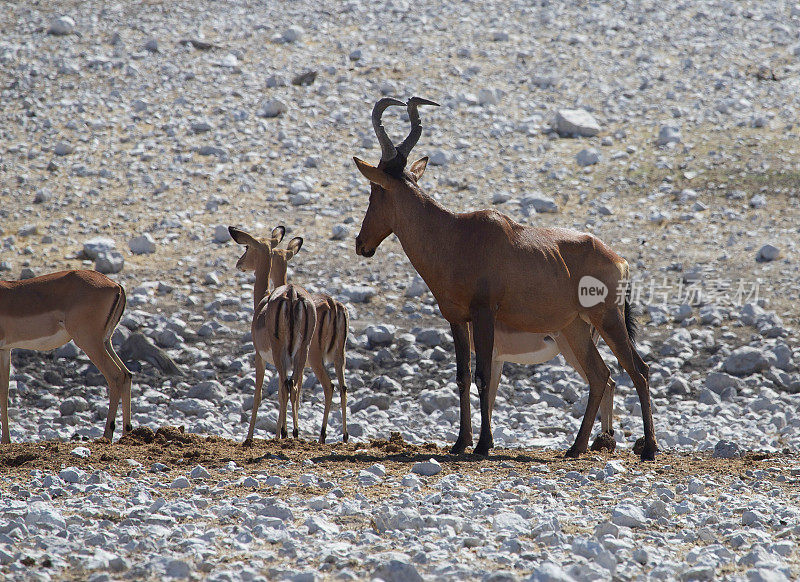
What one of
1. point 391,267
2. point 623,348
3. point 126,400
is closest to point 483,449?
point 623,348

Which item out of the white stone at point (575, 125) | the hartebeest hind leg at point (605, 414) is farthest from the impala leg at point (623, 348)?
the white stone at point (575, 125)

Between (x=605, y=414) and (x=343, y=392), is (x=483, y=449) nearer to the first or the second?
(x=605, y=414)

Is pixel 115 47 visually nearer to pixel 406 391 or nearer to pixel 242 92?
pixel 242 92

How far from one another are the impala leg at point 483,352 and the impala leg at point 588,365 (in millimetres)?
997

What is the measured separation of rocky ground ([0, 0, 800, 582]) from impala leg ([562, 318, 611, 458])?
0.50 metres

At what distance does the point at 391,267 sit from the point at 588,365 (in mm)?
8007

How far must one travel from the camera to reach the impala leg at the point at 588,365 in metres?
9.61

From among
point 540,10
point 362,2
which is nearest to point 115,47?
point 362,2

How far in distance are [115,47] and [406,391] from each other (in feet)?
59.5

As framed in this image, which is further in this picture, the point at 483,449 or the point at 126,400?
the point at 126,400

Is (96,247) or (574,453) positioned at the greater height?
(96,247)

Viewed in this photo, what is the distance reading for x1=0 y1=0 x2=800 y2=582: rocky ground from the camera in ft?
19.3

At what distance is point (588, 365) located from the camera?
1004cm

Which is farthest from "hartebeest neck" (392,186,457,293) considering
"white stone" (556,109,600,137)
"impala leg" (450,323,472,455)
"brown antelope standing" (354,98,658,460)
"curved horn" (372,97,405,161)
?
"white stone" (556,109,600,137)
